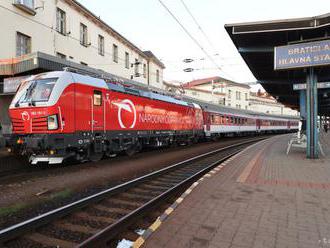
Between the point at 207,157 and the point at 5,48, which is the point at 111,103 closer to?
the point at 207,157

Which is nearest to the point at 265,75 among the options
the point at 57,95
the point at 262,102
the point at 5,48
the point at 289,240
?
the point at 57,95

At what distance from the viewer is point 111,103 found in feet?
40.4

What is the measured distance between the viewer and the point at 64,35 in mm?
22875

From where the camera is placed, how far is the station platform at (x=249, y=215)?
165 inches

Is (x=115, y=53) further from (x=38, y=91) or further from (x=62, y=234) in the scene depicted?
(x=62, y=234)

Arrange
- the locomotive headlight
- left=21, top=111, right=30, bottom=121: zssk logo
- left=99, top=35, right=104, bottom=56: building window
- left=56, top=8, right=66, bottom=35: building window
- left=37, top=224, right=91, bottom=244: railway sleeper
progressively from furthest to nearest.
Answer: left=99, top=35, right=104, bottom=56: building window, left=56, top=8, right=66, bottom=35: building window, left=21, top=111, right=30, bottom=121: zssk logo, the locomotive headlight, left=37, top=224, right=91, bottom=244: railway sleeper

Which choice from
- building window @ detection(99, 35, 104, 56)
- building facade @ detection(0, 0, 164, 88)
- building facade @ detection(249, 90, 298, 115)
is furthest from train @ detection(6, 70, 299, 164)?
building facade @ detection(249, 90, 298, 115)

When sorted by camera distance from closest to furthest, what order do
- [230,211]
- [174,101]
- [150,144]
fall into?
[230,211] → [150,144] → [174,101]

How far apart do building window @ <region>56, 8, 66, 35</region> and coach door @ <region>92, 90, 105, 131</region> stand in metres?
13.0

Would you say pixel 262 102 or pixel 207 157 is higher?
pixel 262 102

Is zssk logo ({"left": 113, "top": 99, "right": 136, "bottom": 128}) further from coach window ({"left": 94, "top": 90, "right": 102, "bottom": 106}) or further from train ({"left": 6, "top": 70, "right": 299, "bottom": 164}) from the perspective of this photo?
coach window ({"left": 94, "top": 90, "right": 102, "bottom": 106})

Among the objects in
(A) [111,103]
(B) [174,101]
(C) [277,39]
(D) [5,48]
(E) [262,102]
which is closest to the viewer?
(A) [111,103]

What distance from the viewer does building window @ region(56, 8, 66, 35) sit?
22286 millimetres

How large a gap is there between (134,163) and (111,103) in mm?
2547
